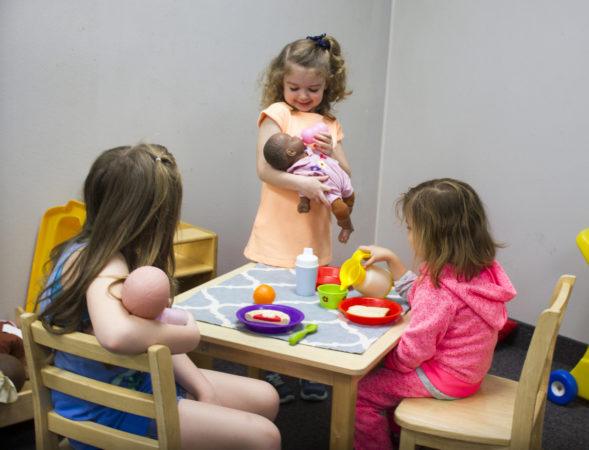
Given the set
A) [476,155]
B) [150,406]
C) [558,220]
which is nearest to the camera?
[150,406]

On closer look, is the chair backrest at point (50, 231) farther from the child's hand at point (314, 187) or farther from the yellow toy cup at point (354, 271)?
the yellow toy cup at point (354, 271)

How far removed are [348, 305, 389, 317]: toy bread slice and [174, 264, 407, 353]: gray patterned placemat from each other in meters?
0.03

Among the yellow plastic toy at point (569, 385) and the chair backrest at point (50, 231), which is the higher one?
the chair backrest at point (50, 231)

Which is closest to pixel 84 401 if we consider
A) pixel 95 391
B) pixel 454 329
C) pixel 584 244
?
pixel 95 391

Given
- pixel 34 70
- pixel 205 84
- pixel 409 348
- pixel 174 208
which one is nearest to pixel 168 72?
pixel 205 84

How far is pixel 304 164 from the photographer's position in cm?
197

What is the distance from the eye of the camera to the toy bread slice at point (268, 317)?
4.76 ft

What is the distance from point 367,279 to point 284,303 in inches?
9.2

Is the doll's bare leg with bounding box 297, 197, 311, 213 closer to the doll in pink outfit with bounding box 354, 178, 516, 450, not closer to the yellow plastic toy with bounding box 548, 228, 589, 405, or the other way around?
the doll in pink outfit with bounding box 354, 178, 516, 450

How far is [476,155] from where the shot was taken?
309 cm

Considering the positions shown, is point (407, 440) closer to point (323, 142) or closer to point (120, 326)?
point (120, 326)

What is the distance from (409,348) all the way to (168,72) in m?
1.54

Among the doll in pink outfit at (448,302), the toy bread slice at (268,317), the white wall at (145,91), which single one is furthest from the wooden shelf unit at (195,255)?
the doll in pink outfit at (448,302)

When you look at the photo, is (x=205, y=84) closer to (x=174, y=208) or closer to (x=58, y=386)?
(x=174, y=208)
